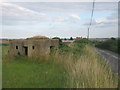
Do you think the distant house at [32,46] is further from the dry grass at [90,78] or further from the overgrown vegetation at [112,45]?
the overgrown vegetation at [112,45]

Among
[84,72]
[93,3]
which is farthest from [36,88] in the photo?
[93,3]

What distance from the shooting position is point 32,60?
11.9 metres

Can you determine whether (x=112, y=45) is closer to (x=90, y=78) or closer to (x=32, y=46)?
(x=32, y=46)

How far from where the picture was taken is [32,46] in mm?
13055

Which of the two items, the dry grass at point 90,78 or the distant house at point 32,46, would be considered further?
the distant house at point 32,46

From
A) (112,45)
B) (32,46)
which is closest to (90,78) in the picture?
(32,46)

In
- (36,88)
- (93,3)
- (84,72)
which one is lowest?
(36,88)

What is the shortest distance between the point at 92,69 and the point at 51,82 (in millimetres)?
1292

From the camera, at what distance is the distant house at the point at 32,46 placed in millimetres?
12541

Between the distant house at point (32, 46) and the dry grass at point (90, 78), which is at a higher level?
the distant house at point (32, 46)

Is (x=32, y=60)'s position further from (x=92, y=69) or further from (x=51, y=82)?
(x=92, y=69)

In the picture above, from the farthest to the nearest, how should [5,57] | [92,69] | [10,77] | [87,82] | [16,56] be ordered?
[16,56]
[5,57]
[10,77]
[92,69]
[87,82]

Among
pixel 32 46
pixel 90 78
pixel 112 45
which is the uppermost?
pixel 32 46

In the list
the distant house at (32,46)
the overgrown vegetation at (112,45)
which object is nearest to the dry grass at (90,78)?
the distant house at (32,46)
